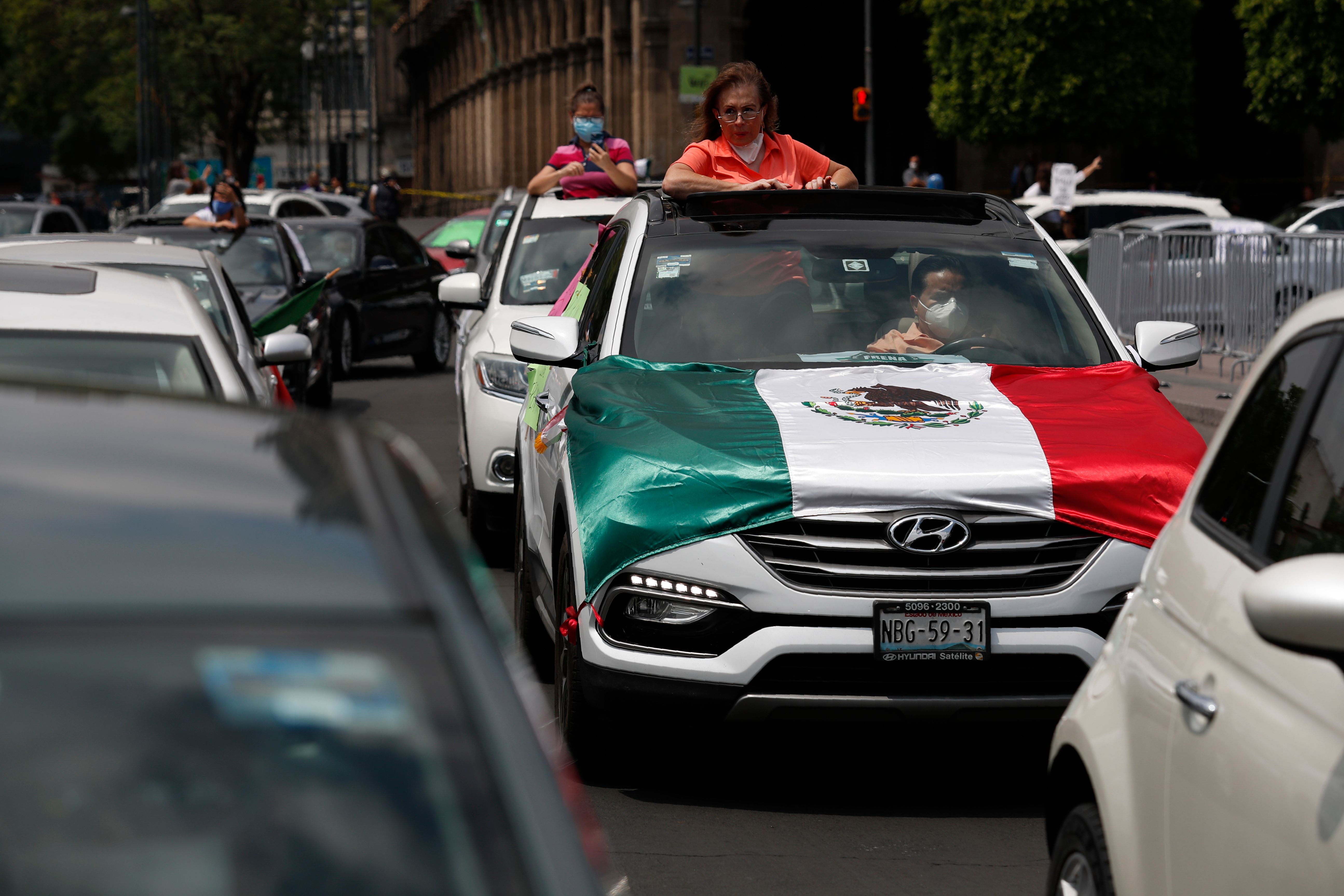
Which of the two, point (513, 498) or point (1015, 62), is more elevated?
→ point (1015, 62)

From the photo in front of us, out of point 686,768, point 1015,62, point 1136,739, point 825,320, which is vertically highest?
point 1015,62

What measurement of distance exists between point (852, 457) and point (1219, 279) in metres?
13.7

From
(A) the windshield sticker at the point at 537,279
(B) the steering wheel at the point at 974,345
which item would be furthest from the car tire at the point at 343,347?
(B) the steering wheel at the point at 974,345

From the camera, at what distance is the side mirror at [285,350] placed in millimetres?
7160

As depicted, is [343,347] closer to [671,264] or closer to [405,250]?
[405,250]

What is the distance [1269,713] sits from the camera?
2645 mm

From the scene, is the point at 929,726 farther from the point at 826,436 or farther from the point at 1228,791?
the point at 1228,791

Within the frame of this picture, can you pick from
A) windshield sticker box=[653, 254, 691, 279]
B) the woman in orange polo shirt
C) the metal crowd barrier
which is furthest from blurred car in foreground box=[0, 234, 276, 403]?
the metal crowd barrier

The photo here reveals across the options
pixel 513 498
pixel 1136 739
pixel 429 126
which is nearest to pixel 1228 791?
pixel 1136 739

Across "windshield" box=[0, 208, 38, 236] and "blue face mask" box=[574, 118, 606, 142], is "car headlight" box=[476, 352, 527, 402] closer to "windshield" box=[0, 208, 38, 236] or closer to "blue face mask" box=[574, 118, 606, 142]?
"blue face mask" box=[574, 118, 606, 142]

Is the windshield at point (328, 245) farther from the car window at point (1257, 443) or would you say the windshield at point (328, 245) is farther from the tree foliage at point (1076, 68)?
the tree foliage at point (1076, 68)

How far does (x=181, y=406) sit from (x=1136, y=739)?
1.76 m

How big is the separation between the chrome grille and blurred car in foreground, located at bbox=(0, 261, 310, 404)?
1.87 m

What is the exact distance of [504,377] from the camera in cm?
922
